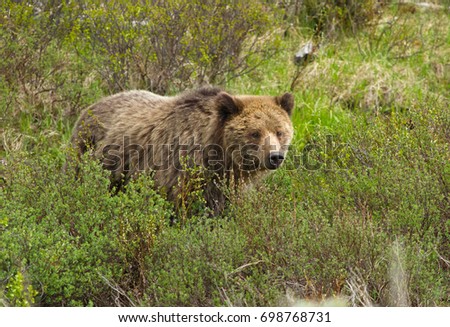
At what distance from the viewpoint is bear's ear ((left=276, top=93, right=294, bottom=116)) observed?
621 centimetres

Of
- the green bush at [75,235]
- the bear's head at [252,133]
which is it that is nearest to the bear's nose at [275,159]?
the bear's head at [252,133]

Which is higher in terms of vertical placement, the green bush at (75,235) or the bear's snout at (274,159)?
the bear's snout at (274,159)

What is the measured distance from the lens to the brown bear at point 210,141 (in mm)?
5961

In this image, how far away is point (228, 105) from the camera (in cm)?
596

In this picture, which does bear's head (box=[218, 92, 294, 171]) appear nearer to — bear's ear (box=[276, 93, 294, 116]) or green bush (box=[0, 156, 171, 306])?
bear's ear (box=[276, 93, 294, 116])

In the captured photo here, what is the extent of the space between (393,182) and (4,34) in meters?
4.56

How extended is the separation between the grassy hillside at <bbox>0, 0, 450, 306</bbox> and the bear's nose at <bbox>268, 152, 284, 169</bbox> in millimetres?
294

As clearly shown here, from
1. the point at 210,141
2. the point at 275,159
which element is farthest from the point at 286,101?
the point at 210,141

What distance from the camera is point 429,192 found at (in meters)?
5.18

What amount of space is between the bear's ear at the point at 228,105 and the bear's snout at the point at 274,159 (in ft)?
1.70

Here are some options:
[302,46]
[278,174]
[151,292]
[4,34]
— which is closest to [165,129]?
[278,174]

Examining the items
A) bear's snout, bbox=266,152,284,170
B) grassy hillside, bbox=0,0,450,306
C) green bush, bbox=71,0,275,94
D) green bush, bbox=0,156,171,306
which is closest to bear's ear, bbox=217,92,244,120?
bear's snout, bbox=266,152,284,170

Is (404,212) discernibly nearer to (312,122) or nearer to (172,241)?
(172,241)

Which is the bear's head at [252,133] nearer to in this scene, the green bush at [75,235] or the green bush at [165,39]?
the green bush at [75,235]
